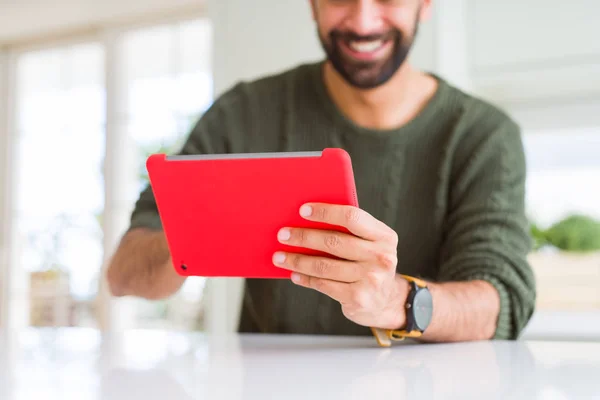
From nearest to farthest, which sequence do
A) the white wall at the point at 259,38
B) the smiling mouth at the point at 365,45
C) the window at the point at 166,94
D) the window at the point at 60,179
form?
the smiling mouth at the point at 365,45 → the white wall at the point at 259,38 → the window at the point at 166,94 → the window at the point at 60,179

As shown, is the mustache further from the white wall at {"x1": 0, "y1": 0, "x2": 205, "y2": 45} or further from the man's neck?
the white wall at {"x1": 0, "y1": 0, "x2": 205, "y2": 45}

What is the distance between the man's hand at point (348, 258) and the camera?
33.8 inches

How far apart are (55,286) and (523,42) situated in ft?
12.7

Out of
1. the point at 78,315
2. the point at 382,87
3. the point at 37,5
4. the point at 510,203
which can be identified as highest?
the point at 37,5

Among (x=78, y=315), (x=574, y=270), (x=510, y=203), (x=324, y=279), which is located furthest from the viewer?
(x=78, y=315)

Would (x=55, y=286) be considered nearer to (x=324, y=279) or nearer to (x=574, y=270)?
(x=574, y=270)

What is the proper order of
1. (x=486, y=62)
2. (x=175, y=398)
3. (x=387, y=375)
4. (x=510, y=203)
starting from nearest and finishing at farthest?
(x=175, y=398)
(x=387, y=375)
(x=510, y=203)
(x=486, y=62)

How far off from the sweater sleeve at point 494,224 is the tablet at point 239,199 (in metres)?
0.48

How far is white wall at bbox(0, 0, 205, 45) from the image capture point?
14.0 ft

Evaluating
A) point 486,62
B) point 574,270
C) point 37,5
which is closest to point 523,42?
point 486,62

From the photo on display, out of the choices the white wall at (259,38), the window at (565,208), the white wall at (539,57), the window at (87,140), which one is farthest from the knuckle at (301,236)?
the window at (87,140)

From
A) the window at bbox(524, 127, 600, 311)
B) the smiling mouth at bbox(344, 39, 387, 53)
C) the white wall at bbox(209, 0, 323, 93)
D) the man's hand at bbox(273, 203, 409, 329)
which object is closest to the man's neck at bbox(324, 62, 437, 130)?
the smiling mouth at bbox(344, 39, 387, 53)

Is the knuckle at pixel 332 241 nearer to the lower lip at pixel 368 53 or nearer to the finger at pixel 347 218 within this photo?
the finger at pixel 347 218

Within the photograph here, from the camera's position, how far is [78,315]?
4797mm
